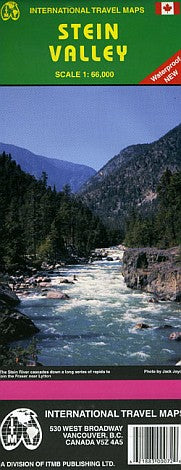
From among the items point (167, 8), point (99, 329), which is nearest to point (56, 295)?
point (99, 329)

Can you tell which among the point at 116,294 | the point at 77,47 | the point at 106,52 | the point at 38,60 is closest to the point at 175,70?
the point at 106,52

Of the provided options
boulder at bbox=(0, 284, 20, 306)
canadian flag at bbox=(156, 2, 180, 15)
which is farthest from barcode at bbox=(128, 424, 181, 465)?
canadian flag at bbox=(156, 2, 180, 15)

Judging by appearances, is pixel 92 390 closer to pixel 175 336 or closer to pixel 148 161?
pixel 175 336

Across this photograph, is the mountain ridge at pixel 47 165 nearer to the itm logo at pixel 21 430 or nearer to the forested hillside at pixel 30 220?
the forested hillside at pixel 30 220

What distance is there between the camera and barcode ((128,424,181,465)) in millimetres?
2494

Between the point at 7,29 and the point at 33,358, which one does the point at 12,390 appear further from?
the point at 7,29

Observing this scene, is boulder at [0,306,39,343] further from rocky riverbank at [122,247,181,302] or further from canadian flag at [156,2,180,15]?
canadian flag at [156,2,180,15]

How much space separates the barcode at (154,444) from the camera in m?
2.49

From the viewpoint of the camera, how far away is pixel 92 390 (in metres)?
2.68

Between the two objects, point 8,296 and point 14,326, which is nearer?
point 14,326

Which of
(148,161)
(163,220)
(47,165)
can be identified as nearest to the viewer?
(47,165)

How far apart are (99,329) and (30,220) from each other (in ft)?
4.07

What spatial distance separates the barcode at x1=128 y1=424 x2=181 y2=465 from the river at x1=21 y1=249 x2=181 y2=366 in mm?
388

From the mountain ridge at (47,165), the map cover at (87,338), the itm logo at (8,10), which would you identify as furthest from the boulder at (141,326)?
the itm logo at (8,10)
